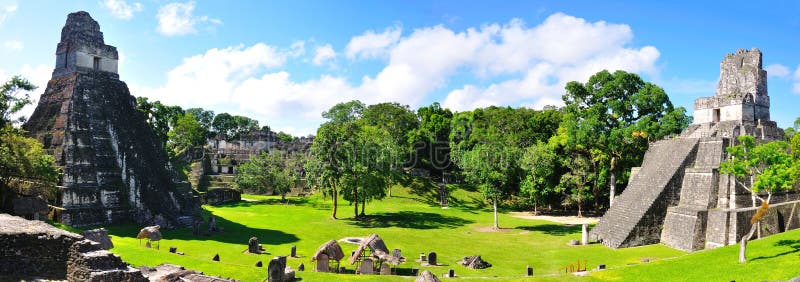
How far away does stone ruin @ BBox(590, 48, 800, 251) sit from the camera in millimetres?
26422

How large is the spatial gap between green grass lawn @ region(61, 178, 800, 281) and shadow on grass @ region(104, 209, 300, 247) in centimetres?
5

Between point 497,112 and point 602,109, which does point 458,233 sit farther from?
point 497,112

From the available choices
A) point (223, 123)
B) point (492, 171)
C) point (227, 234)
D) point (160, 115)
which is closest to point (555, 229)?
point (492, 171)

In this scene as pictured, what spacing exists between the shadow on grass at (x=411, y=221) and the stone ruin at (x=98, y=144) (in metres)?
13.4

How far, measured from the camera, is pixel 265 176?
57188 millimetres

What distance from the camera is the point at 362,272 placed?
21031mm

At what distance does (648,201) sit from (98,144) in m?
34.4

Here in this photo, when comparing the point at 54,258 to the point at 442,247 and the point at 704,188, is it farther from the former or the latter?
the point at 704,188

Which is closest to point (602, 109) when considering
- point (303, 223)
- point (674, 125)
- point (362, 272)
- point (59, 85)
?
point (674, 125)

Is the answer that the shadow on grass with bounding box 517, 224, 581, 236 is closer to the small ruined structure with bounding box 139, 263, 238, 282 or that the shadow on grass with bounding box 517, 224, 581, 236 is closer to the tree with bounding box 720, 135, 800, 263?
the tree with bounding box 720, 135, 800, 263

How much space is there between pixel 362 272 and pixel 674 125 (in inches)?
1271

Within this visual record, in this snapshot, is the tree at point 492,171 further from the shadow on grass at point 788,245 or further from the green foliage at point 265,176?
the green foliage at point 265,176

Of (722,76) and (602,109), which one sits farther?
(602,109)

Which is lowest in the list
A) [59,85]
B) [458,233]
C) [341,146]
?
[458,233]
